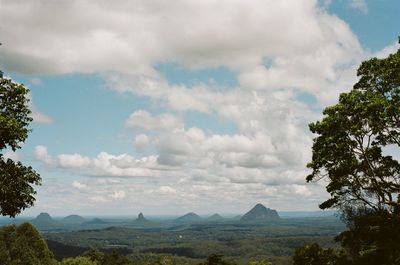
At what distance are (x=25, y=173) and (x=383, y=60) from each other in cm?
2980

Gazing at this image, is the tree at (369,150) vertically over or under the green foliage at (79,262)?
over

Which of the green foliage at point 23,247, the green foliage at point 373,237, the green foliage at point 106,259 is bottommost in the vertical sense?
the green foliage at point 106,259

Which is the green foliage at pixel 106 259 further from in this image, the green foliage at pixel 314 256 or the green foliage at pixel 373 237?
the green foliage at pixel 373 237

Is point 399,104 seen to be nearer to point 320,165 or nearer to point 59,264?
point 320,165

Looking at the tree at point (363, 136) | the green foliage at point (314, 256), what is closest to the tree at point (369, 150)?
the tree at point (363, 136)

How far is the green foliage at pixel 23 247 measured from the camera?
314 ft

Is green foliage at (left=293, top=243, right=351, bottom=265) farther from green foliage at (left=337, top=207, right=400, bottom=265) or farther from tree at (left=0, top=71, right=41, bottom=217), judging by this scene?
tree at (left=0, top=71, right=41, bottom=217)

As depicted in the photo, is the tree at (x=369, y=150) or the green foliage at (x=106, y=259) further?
the green foliage at (x=106, y=259)

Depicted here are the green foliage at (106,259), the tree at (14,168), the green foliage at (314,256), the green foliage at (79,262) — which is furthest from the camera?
the green foliage at (106,259)

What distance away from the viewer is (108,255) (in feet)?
388

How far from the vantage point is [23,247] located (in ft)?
319

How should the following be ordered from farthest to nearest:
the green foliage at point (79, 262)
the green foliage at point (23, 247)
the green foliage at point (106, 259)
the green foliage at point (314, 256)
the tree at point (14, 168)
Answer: the green foliage at point (106, 259), the green foliage at point (79, 262), the green foliage at point (23, 247), the green foliage at point (314, 256), the tree at point (14, 168)

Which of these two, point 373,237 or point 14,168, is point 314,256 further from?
point 14,168

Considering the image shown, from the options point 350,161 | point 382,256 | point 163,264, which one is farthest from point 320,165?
point 163,264
